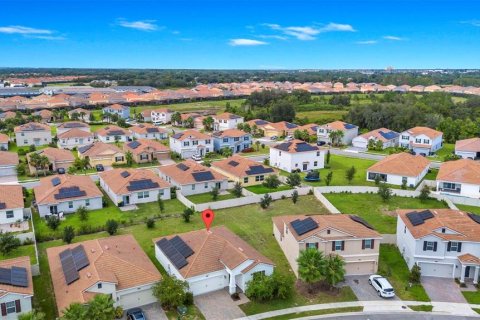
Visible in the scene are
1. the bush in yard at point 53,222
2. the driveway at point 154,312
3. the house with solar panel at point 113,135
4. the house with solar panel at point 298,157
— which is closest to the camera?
the driveway at point 154,312

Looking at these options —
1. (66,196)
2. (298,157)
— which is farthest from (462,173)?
(66,196)

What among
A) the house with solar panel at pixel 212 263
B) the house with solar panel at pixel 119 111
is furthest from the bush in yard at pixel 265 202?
the house with solar panel at pixel 119 111

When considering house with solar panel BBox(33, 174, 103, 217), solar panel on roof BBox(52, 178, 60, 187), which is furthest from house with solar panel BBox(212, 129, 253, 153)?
solar panel on roof BBox(52, 178, 60, 187)

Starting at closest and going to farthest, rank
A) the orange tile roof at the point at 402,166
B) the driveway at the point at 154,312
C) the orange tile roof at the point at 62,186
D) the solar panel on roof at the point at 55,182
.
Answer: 1. the driveway at the point at 154,312
2. the orange tile roof at the point at 62,186
3. the solar panel on roof at the point at 55,182
4. the orange tile roof at the point at 402,166

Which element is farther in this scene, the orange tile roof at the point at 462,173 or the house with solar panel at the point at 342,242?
the orange tile roof at the point at 462,173

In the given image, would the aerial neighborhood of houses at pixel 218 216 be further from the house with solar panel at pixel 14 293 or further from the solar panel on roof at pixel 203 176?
the solar panel on roof at pixel 203 176

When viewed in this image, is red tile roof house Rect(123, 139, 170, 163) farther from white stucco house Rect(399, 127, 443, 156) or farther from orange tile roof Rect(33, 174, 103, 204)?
white stucco house Rect(399, 127, 443, 156)

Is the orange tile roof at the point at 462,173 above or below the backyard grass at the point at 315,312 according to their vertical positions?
above
